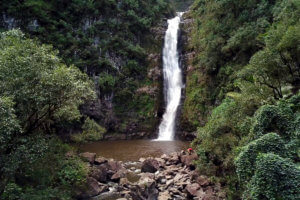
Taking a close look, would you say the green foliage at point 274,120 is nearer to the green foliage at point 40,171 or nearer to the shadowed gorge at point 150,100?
the shadowed gorge at point 150,100

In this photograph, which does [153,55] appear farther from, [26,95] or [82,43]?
[26,95]

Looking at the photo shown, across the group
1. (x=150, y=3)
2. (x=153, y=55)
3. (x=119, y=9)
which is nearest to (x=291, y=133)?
(x=153, y=55)

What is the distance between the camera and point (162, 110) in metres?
30.4

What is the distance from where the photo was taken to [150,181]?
1166 cm

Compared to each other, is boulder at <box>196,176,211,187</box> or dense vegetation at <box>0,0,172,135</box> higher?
dense vegetation at <box>0,0,172,135</box>

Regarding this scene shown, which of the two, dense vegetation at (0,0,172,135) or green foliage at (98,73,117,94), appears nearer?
dense vegetation at (0,0,172,135)

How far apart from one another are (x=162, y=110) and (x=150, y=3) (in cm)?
1898

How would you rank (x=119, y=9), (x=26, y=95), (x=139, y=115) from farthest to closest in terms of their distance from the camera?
(x=119, y=9), (x=139, y=115), (x=26, y=95)

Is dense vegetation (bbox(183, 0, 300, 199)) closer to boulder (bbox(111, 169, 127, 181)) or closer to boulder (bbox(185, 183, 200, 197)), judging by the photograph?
boulder (bbox(185, 183, 200, 197))

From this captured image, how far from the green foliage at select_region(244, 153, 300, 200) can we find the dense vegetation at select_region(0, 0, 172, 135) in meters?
23.2

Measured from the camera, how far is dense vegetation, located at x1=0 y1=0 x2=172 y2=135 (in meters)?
28.1

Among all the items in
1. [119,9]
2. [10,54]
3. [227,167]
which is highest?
[119,9]

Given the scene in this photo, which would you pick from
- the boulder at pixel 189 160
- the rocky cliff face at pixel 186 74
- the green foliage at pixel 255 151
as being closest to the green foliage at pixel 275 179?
the green foliage at pixel 255 151

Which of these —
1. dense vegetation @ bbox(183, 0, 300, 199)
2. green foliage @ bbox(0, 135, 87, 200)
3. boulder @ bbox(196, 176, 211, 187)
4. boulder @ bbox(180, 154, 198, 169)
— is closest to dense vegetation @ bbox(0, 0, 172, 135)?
dense vegetation @ bbox(183, 0, 300, 199)
